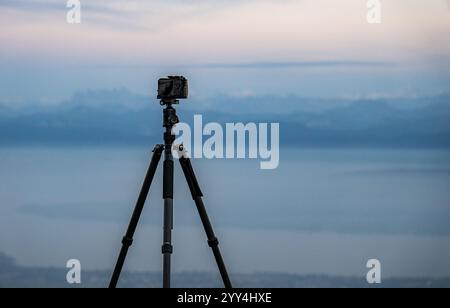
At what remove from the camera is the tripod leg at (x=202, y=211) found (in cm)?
334

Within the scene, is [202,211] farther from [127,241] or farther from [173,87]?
[173,87]

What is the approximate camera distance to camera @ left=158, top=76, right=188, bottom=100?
10.6 feet

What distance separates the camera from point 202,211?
11.0 ft

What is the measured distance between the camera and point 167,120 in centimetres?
328

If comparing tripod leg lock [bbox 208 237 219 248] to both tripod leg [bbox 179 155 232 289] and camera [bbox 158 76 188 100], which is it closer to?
tripod leg [bbox 179 155 232 289]

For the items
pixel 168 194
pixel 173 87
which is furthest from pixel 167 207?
pixel 173 87

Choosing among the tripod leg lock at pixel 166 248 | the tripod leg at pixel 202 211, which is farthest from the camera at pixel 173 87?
the tripod leg lock at pixel 166 248

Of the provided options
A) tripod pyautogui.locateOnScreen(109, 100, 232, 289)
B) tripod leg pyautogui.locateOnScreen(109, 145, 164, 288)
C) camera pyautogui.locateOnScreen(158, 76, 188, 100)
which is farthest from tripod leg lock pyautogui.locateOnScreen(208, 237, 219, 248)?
camera pyautogui.locateOnScreen(158, 76, 188, 100)

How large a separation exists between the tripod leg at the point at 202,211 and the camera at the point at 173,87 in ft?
0.85

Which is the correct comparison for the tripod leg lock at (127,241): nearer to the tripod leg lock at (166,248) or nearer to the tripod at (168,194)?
the tripod at (168,194)

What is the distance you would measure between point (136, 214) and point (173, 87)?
526 millimetres

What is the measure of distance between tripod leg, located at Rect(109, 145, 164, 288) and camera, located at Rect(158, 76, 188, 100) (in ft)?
0.70
